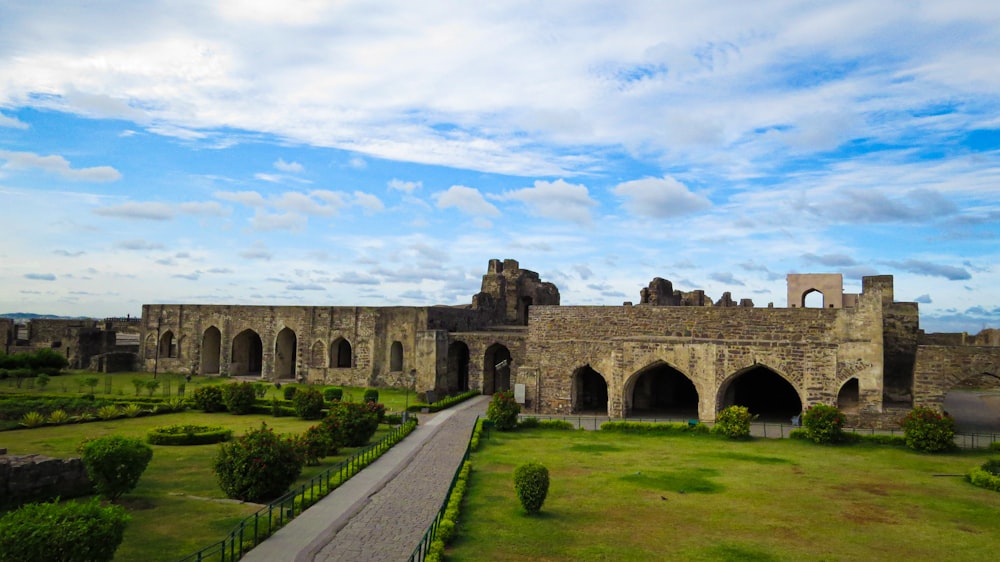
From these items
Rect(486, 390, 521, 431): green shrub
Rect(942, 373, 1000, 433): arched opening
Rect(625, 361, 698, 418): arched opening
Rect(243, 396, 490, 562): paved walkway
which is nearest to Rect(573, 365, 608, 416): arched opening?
Rect(625, 361, 698, 418): arched opening

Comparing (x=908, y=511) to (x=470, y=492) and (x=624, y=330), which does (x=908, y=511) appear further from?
(x=624, y=330)

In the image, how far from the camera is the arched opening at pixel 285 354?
3969 centimetres

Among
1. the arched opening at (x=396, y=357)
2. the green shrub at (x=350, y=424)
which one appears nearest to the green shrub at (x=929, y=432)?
the green shrub at (x=350, y=424)

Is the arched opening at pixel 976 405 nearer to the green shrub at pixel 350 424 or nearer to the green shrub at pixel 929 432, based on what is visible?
the green shrub at pixel 929 432

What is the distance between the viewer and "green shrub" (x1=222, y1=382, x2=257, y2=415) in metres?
26.8

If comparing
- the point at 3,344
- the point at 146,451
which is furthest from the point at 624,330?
the point at 3,344

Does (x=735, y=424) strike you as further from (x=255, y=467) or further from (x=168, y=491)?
(x=168, y=491)

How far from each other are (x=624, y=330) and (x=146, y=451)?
59.4ft

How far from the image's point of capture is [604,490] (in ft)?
→ 50.7

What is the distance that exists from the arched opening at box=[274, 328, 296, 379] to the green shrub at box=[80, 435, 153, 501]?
26.4m

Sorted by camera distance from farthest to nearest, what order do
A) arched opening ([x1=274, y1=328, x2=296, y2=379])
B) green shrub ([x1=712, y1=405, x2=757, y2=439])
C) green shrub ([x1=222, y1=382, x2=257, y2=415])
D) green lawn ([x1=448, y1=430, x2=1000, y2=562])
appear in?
arched opening ([x1=274, y1=328, x2=296, y2=379])
green shrub ([x1=222, y1=382, x2=257, y2=415])
green shrub ([x1=712, y1=405, x2=757, y2=439])
green lawn ([x1=448, y1=430, x2=1000, y2=562])

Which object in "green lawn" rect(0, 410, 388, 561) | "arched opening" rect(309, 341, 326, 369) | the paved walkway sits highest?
"arched opening" rect(309, 341, 326, 369)

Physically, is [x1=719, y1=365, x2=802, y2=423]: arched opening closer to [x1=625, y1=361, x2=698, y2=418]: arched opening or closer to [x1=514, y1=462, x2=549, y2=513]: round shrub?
[x1=625, y1=361, x2=698, y2=418]: arched opening

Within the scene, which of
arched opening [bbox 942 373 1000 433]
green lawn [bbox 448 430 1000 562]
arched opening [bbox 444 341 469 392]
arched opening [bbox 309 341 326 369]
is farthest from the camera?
arched opening [bbox 309 341 326 369]
